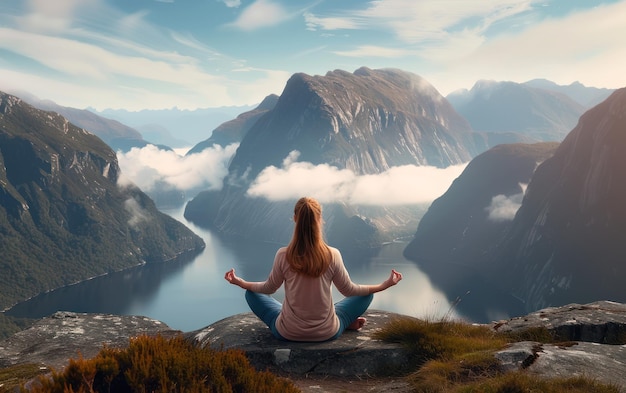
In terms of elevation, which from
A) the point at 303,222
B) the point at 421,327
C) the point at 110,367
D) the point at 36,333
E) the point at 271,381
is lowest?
the point at 36,333

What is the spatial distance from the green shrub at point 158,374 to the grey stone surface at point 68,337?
6.22 metres

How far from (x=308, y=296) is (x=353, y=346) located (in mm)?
1789

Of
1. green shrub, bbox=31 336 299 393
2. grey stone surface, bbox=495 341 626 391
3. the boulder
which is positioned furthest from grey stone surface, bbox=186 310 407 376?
green shrub, bbox=31 336 299 393

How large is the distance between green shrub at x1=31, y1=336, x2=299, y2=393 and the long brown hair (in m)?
2.88

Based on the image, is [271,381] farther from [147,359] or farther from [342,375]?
[342,375]

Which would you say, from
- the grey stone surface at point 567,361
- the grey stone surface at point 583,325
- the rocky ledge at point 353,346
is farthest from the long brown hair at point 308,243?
the grey stone surface at point 583,325

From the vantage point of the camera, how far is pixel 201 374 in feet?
21.5

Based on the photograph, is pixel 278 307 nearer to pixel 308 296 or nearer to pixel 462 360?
pixel 308 296

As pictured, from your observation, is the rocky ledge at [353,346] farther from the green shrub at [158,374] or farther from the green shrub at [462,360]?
the green shrub at [158,374]

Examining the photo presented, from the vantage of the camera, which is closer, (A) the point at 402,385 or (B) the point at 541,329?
(A) the point at 402,385

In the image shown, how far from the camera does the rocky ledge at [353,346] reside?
8625 millimetres

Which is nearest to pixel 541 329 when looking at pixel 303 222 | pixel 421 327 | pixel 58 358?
pixel 421 327

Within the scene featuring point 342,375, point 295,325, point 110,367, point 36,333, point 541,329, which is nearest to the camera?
point 110,367

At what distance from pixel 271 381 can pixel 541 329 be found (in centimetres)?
874
